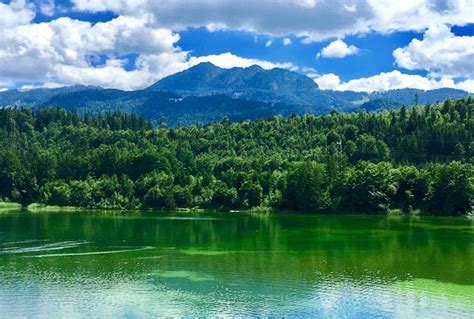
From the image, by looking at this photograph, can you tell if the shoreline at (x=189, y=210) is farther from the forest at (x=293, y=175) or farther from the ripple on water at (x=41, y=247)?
the ripple on water at (x=41, y=247)

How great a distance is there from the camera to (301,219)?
12456 centimetres

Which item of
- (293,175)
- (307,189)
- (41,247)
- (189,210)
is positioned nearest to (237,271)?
(41,247)

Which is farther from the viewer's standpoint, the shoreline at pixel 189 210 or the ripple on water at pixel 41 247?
the shoreline at pixel 189 210

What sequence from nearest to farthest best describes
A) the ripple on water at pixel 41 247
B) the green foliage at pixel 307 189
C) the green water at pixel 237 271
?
the green water at pixel 237 271 < the ripple on water at pixel 41 247 < the green foliage at pixel 307 189

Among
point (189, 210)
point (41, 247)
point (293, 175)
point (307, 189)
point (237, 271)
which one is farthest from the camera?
point (189, 210)

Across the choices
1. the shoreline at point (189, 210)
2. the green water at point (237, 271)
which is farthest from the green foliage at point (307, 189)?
the green water at point (237, 271)

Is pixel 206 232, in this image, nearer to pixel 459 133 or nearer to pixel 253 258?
pixel 253 258

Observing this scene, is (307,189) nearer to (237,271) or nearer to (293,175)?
(293,175)

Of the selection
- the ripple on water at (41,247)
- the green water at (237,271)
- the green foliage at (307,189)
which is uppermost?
the green foliage at (307,189)

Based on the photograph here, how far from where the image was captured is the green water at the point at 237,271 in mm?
44375

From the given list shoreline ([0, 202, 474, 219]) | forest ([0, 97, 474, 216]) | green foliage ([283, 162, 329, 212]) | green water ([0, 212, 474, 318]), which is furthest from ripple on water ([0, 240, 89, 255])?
forest ([0, 97, 474, 216])

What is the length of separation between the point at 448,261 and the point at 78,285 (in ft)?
139

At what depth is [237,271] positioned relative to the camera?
2308 inches

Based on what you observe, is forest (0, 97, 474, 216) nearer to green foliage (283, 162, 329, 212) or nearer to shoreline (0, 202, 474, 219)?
green foliage (283, 162, 329, 212)
